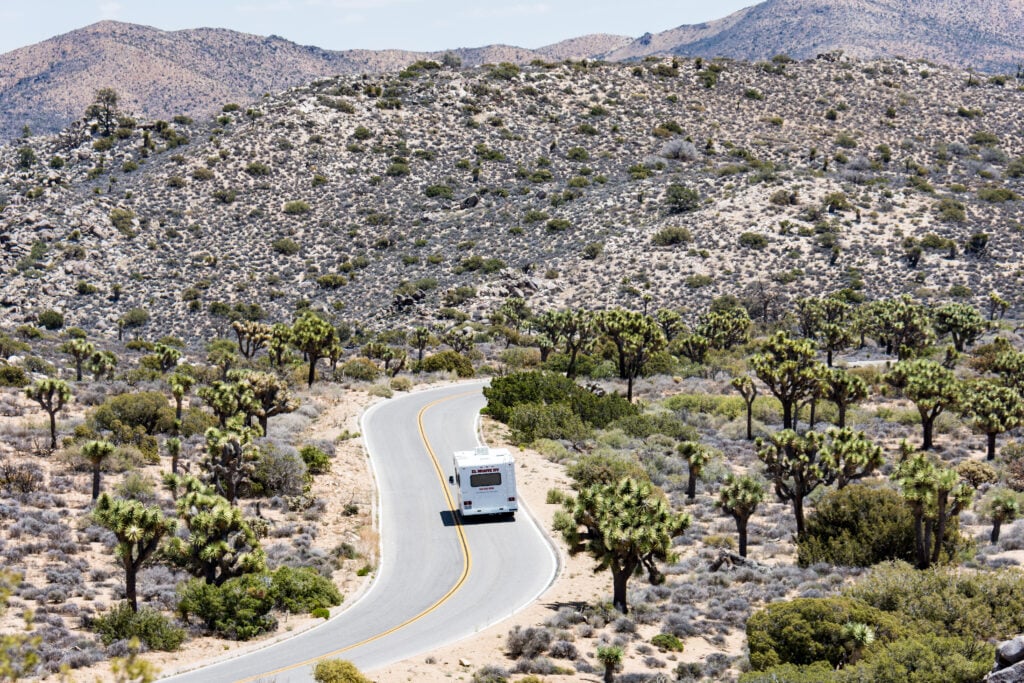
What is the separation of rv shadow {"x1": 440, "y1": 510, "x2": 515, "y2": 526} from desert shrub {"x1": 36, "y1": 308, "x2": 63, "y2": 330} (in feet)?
187

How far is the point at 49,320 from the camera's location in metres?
76.6

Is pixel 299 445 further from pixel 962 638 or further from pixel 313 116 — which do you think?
pixel 313 116

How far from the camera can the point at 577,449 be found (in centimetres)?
4350

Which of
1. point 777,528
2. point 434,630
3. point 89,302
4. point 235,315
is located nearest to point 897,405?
point 777,528

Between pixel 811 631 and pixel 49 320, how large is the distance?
241 feet

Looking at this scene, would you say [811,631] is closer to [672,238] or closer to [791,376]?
[791,376]

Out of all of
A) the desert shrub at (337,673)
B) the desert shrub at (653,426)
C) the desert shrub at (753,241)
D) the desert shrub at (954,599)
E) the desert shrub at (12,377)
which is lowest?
the desert shrub at (653,426)

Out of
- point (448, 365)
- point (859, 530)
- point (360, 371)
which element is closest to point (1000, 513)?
point (859, 530)

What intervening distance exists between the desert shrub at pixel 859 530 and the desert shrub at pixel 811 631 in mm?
6761

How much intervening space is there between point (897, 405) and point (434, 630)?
38.3 m

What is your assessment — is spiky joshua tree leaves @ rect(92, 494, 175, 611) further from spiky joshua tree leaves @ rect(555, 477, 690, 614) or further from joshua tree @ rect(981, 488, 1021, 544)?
joshua tree @ rect(981, 488, 1021, 544)

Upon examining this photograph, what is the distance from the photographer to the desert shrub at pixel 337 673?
1825cm

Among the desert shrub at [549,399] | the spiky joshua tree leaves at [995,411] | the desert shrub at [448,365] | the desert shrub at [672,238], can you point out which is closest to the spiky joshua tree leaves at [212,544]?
the desert shrub at [549,399]

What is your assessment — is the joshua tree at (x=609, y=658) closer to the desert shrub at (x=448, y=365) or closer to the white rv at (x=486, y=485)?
the white rv at (x=486, y=485)
